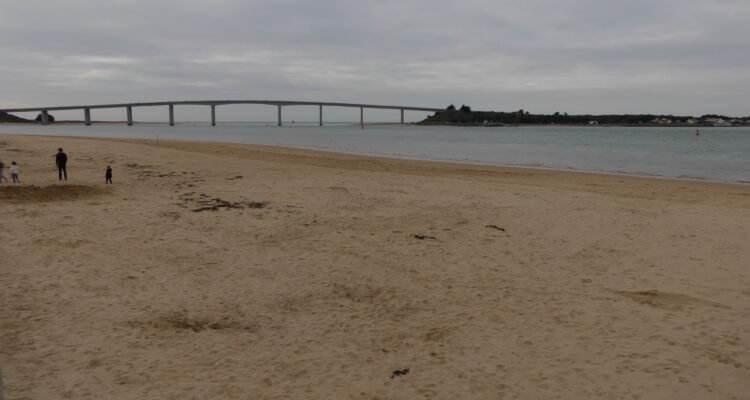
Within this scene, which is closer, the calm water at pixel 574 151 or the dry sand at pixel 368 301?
the dry sand at pixel 368 301

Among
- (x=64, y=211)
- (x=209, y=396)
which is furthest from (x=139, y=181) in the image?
(x=209, y=396)

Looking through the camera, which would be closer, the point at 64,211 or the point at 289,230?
the point at 289,230

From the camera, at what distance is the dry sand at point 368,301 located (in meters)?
4.66

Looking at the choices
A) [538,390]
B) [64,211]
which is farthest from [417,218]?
[64,211]

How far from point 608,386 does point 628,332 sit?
54.7 inches

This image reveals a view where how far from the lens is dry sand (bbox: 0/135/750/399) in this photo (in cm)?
466

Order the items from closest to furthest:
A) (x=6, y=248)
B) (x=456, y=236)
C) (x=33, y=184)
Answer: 1. (x=6, y=248)
2. (x=456, y=236)
3. (x=33, y=184)

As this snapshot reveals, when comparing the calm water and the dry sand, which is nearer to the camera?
the dry sand

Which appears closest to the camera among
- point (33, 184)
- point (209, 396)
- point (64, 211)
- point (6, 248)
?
point (209, 396)

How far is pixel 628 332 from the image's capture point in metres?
5.70

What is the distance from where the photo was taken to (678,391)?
446 centimetres

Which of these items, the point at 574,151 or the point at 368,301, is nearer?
the point at 368,301

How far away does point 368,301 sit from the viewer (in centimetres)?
665

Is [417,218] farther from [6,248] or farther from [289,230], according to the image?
[6,248]
